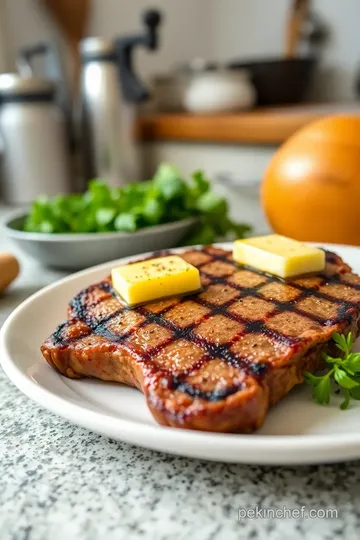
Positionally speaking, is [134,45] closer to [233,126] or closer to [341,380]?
[233,126]

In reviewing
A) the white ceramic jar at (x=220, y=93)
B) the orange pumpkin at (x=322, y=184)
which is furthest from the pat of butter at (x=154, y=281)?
the white ceramic jar at (x=220, y=93)

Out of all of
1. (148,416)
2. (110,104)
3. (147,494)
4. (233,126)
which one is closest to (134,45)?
(110,104)

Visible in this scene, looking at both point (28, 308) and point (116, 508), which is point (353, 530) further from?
point (28, 308)

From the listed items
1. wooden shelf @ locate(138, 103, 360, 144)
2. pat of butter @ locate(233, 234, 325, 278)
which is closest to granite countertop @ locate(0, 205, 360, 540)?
pat of butter @ locate(233, 234, 325, 278)

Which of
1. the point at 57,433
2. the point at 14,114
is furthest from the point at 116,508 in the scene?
the point at 14,114

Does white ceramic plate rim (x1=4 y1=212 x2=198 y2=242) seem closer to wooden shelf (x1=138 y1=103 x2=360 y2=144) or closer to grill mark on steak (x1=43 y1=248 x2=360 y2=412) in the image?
grill mark on steak (x1=43 y1=248 x2=360 y2=412)

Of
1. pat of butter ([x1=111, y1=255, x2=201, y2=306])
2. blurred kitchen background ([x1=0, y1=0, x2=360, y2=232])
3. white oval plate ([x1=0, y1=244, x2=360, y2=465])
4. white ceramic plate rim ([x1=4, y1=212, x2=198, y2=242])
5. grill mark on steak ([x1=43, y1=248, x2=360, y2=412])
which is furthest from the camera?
blurred kitchen background ([x1=0, y1=0, x2=360, y2=232])

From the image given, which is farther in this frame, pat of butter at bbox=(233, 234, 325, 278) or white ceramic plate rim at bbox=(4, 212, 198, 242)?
white ceramic plate rim at bbox=(4, 212, 198, 242)
